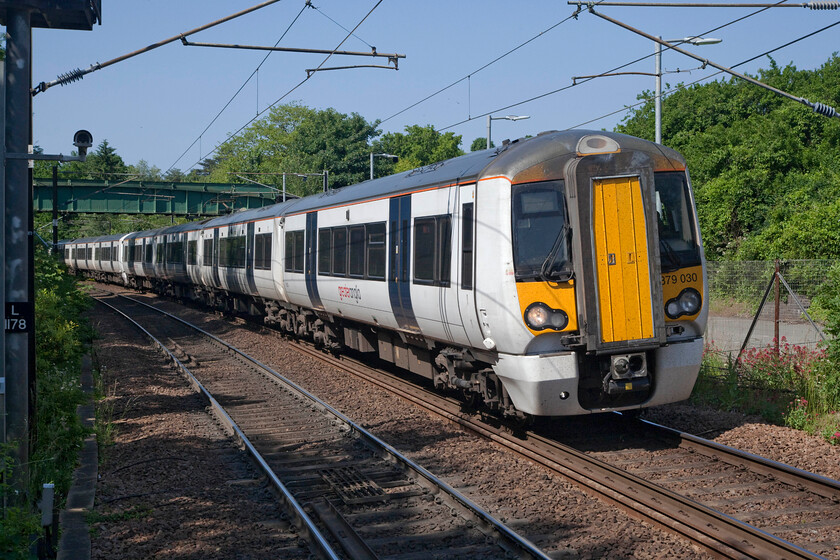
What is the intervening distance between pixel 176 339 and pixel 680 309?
14.9 m

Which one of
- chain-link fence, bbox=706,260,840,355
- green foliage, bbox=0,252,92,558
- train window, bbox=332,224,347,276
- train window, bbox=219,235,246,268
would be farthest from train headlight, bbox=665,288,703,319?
train window, bbox=219,235,246,268

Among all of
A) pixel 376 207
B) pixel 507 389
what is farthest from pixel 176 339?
pixel 507 389

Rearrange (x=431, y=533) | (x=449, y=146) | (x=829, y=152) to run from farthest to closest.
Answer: (x=449, y=146) < (x=829, y=152) < (x=431, y=533)

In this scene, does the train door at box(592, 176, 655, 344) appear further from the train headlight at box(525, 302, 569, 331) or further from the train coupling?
the train headlight at box(525, 302, 569, 331)

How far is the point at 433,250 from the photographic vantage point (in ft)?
33.4

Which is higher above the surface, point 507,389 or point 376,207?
point 376,207

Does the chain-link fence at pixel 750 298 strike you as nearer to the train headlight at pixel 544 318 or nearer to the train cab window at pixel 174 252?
the train headlight at pixel 544 318

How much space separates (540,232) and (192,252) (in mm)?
22583

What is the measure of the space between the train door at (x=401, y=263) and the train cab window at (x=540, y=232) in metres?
2.79

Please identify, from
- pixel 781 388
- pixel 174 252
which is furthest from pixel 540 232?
pixel 174 252

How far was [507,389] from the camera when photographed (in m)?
8.70

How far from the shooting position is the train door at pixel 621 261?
816cm

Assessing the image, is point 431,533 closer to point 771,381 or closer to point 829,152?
point 771,381

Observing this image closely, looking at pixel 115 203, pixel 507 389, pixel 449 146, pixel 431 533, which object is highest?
pixel 449 146
